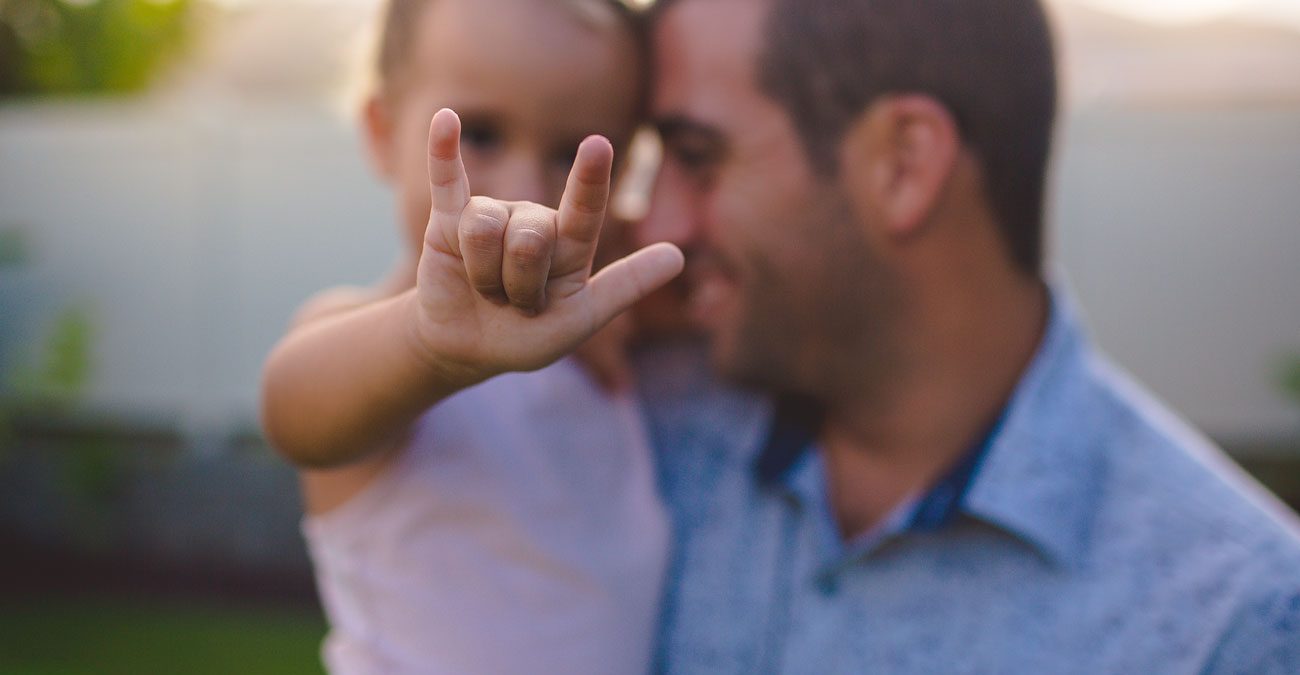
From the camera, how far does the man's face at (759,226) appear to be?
191 centimetres

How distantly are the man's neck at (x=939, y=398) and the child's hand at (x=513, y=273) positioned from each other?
0.90 m

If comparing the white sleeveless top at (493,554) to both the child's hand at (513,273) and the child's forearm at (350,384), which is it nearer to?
the child's forearm at (350,384)

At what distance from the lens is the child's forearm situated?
4.12 ft

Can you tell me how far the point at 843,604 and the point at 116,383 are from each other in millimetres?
5602

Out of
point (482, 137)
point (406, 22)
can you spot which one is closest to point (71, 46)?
point (406, 22)

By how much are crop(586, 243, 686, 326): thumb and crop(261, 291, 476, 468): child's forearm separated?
18 cm

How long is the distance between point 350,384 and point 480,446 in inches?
15.2

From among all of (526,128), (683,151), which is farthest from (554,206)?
(683,151)

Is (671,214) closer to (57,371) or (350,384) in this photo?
(350,384)

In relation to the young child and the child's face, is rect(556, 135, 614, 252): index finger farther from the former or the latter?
the child's face

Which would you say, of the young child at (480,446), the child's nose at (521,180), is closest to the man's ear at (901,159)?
the young child at (480,446)

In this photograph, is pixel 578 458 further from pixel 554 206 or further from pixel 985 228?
pixel 985 228

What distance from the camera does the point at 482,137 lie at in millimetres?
1802

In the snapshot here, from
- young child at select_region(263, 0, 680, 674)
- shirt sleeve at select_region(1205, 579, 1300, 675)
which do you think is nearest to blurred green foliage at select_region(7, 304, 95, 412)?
young child at select_region(263, 0, 680, 674)
